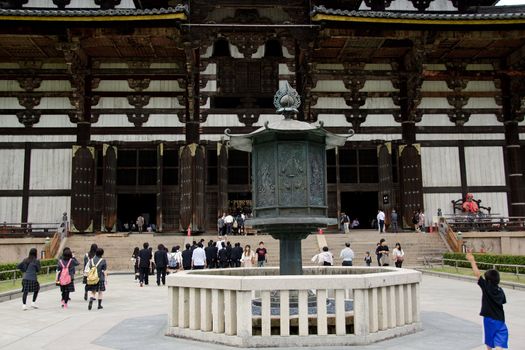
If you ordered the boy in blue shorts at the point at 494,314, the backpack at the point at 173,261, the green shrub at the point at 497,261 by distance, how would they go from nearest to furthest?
1. the boy in blue shorts at the point at 494,314
2. the green shrub at the point at 497,261
3. the backpack at the point at 173,261

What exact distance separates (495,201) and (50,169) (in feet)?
76.2

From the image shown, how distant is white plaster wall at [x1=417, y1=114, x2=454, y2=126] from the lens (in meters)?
29.7

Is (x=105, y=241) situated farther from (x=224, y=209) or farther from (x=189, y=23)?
(x=189, y=23)

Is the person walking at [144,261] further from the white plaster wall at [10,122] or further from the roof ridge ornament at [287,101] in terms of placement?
the white plaster wall at [10,122]

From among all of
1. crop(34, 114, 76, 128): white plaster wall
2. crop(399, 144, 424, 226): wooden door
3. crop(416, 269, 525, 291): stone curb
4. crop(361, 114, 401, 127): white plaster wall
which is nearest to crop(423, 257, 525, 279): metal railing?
crop(416, 269, 525, 291): stone curb

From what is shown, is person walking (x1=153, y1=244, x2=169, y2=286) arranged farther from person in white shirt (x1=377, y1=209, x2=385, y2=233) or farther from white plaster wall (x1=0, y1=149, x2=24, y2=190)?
white plaster wall (x1=0, y1=149, x2=24, y2=190)

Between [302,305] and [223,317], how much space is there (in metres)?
1.22

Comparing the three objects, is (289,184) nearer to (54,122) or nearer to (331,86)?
(331,86)

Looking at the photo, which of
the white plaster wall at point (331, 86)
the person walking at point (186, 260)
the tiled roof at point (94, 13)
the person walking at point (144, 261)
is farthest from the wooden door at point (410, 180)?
the person walking at point (144, 261)

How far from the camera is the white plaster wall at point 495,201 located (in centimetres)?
2888

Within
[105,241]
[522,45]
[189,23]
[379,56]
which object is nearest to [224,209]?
[105,241]

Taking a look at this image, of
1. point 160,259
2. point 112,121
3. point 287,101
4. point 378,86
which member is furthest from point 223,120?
point 287,101

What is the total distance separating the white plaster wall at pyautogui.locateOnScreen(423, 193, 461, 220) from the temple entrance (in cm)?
762

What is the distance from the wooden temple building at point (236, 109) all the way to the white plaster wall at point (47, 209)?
71 millimetres
